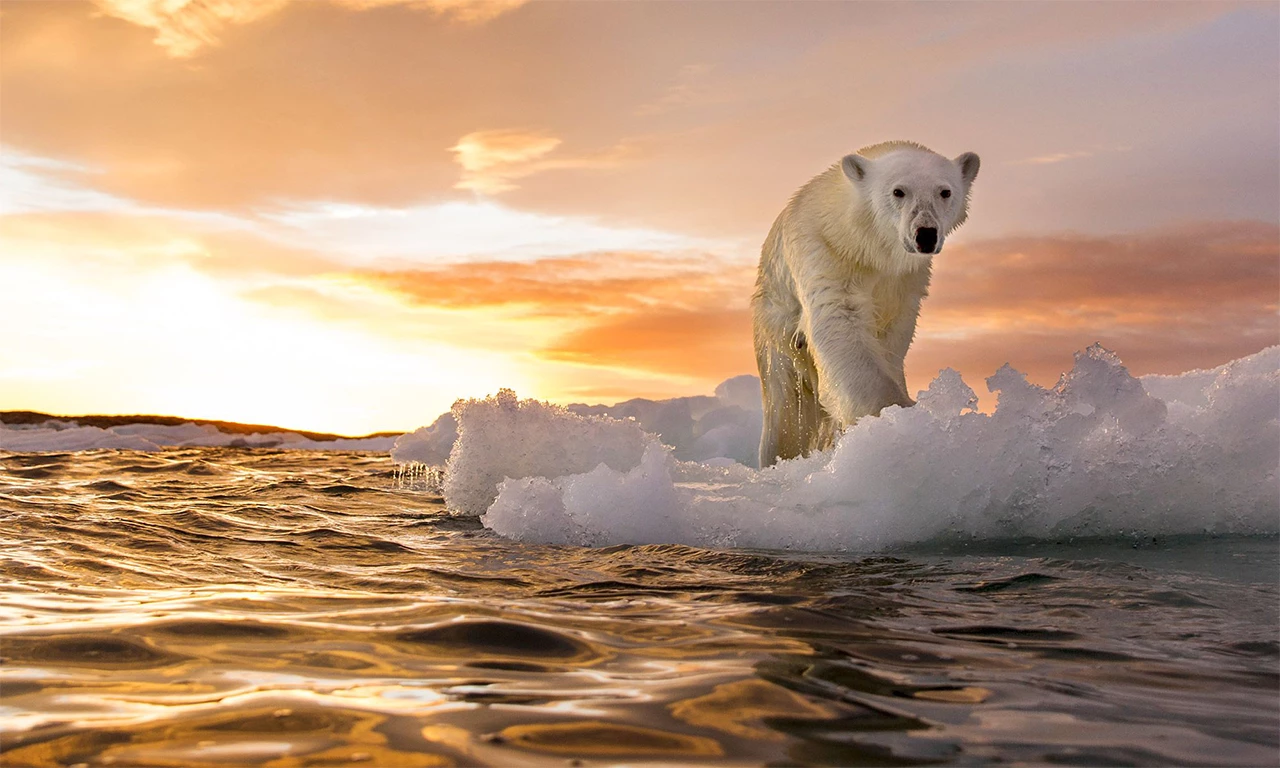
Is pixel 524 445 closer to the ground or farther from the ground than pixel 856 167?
closer to the ground

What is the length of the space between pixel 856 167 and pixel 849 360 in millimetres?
1266

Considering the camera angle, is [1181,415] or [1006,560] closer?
[1006,560]

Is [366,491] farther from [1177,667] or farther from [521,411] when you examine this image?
[1177,667]

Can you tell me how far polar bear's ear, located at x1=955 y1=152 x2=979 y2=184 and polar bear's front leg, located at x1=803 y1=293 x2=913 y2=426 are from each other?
112cm

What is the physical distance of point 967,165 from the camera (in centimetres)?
674

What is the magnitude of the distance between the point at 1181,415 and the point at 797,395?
9.65 feet

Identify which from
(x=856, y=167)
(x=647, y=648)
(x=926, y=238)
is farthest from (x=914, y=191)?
(x=647, y=648)

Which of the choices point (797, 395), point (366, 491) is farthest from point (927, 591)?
point (366, 491)

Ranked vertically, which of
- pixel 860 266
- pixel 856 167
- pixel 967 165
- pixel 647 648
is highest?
pixel 967 165

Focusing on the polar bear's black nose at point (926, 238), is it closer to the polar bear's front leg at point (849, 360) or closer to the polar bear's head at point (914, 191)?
the polar bear's head at point (914, 191)

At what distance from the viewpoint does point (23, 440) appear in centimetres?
1727

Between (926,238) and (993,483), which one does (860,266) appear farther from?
(993,483)

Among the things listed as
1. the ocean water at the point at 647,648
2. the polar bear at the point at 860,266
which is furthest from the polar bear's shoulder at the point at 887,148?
the ocean water at the point at 647,648

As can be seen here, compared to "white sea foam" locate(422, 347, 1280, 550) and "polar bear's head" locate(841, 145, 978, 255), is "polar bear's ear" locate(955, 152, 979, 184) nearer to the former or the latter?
"polar bear's head" locate(841, 145, 978, 255)
